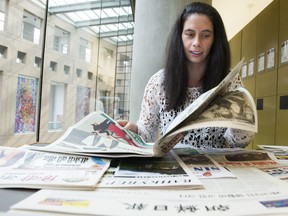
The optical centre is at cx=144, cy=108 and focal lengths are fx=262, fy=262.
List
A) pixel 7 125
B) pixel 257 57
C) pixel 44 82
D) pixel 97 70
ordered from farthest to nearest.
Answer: pixel 97 70
pixel 257 57
pixel 44 82
pixel 7 125

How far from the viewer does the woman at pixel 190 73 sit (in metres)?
0.99

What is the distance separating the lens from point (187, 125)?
50 cm

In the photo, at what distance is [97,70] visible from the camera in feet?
13.4

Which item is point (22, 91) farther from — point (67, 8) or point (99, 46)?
point (99, 46)

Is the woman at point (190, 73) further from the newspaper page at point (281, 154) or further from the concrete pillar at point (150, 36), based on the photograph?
the concrete pillar at point (150, 36)

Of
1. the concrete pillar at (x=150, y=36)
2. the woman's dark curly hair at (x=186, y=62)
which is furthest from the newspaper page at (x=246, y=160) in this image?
the concrete pillar at (x=150, y=36)

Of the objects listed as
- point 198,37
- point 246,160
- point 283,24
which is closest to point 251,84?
point 283,24

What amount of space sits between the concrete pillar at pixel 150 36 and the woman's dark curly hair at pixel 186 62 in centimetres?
92

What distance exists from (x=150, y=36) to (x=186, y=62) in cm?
107

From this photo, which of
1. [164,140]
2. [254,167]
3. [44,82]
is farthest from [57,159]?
[44,82]

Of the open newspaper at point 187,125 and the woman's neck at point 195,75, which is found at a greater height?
the woman's neck at point 195,75

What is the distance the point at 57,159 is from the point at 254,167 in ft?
1.28

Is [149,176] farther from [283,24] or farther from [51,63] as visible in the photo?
[51,63]

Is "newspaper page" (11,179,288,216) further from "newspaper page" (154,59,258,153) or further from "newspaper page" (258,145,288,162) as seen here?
"newspaper page" (258,145,288,162)
